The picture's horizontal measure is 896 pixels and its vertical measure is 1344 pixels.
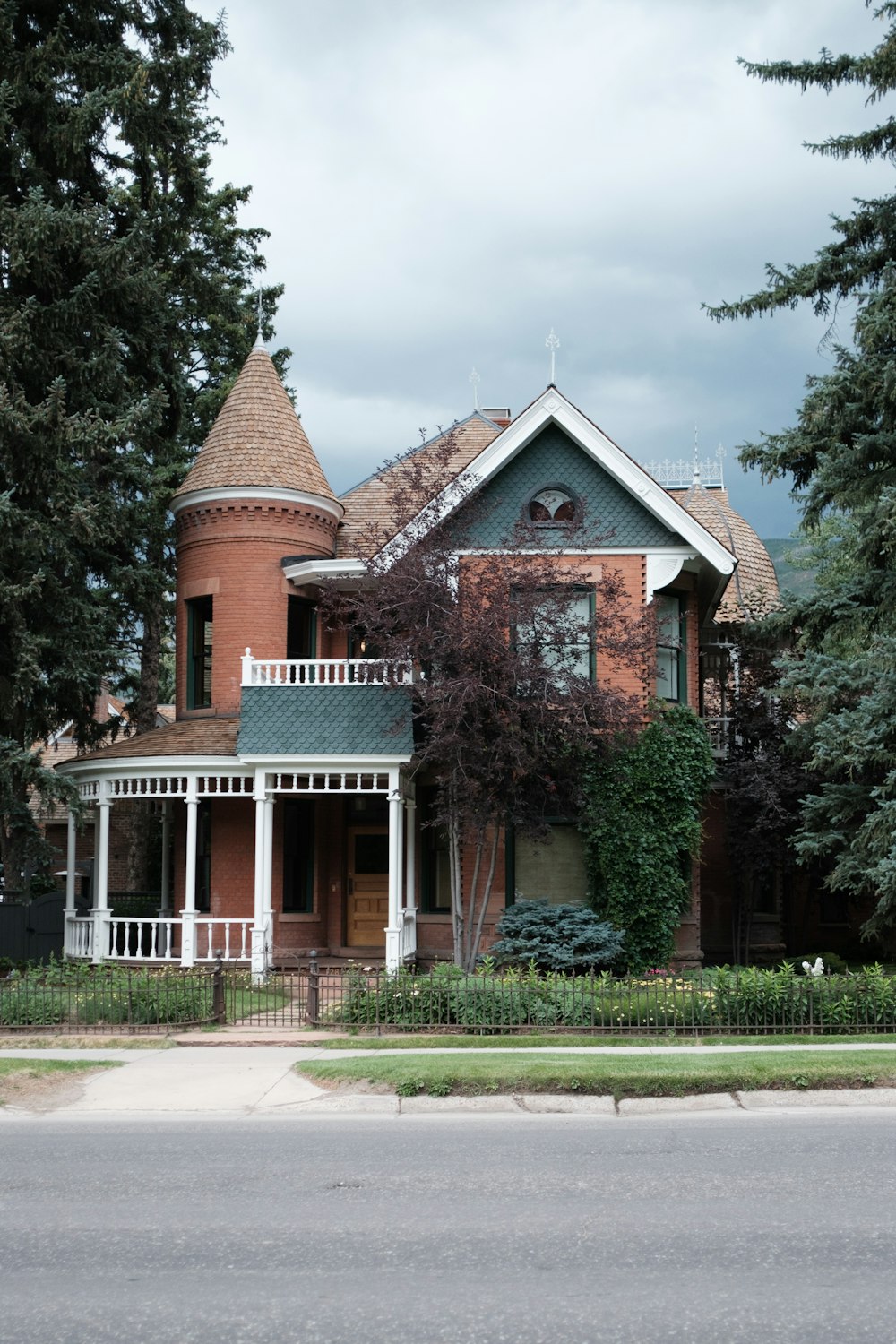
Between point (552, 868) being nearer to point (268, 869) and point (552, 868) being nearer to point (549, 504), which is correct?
point (268, 869)

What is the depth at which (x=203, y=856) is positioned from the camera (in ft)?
79.4

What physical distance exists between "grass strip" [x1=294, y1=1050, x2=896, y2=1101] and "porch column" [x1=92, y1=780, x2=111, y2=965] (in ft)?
35.4

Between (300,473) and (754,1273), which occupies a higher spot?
(300,473)

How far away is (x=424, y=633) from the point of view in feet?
62.2

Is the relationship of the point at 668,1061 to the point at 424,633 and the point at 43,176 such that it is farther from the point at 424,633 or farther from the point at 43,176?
the point at 43,176

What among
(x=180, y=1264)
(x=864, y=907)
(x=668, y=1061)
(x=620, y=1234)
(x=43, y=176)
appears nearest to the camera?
(x=180, y=1264)

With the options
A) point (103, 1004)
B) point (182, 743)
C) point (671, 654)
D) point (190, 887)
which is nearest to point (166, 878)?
point (190, 887)

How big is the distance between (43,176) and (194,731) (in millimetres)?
10152

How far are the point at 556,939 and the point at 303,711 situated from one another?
5.52m

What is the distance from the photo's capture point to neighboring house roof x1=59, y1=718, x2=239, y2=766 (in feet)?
73.7

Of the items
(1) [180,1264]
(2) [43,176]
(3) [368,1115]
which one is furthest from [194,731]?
(1) [180,1264]

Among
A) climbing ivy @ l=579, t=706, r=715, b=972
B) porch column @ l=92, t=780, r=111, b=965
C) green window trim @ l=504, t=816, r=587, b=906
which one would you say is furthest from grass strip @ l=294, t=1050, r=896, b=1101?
porch column @ l=92, t=780, r=111, b=965

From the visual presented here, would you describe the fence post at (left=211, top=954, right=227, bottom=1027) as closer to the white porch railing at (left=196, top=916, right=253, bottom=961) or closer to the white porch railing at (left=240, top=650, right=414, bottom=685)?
the white porch railing at (left=240, top=650, right=414, bottom=685)

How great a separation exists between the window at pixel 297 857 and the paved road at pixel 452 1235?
13.1 metres
